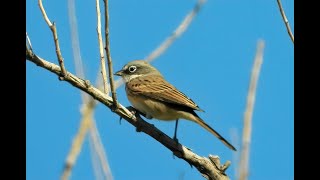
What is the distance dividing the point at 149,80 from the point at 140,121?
1.91 metres

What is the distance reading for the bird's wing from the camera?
18.5 feet

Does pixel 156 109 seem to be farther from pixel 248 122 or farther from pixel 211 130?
pixel 248 122

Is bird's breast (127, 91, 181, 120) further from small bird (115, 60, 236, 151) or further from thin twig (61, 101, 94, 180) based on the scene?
thin twig (61, 101, 94, 180)

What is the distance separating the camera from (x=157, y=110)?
573cm

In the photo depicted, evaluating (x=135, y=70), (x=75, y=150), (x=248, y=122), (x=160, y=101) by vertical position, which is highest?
(x=75, y=150)

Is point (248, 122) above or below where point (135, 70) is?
above

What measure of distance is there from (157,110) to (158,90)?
1.22ft

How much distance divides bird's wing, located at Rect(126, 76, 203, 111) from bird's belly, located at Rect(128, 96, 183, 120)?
7cm

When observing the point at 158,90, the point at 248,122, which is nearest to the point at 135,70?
the point at 158,90

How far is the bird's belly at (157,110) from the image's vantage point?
567 centimetres
